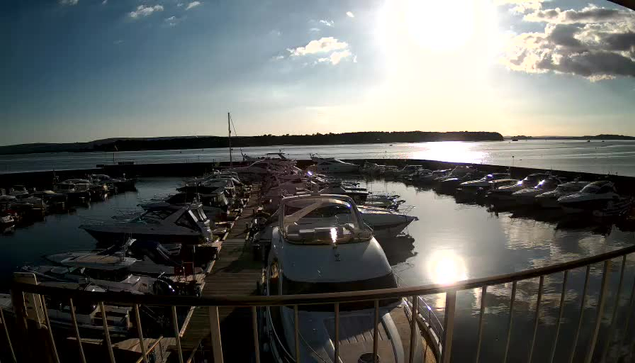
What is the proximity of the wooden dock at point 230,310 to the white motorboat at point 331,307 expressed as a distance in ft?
8.37

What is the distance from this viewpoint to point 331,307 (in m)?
5.09

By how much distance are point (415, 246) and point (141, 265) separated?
1346 cm

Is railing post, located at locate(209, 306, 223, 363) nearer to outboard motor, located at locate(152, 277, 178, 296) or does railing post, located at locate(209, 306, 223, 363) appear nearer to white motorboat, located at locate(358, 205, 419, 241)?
outboard motor, located at locate(152, 277, 178, 296)

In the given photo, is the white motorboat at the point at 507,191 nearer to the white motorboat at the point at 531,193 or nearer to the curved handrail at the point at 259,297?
the white motorboat at the point at 531,193

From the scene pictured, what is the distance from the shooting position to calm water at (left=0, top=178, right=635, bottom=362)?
1038 centimetres

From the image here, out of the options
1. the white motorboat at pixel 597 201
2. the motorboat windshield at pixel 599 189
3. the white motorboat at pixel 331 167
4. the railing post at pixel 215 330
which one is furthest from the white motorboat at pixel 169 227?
the white motorboat at pixel 331 167

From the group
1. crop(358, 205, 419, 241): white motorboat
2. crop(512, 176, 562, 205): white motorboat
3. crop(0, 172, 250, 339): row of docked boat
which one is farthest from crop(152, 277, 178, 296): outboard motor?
crop(512, 176, 562, 205): white motorboat

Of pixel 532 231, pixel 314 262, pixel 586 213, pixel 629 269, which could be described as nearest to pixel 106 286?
pixel 314 262

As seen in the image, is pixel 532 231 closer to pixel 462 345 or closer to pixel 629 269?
pixel 629 269

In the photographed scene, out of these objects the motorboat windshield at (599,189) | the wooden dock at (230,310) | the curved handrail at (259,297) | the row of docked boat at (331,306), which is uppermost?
the curved handrail at (259,297)

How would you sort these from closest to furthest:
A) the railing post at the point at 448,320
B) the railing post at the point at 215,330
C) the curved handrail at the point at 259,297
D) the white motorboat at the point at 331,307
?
the curved handrail at the point at 259,297, the railing post at the point at 215,330, the railing post at the point at 448,320, the white motorboat at the point at 331,307

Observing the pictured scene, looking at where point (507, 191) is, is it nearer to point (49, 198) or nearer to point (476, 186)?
point (476, 186)

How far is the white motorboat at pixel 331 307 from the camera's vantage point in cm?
437

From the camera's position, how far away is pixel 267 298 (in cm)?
201
